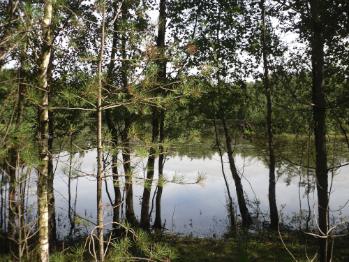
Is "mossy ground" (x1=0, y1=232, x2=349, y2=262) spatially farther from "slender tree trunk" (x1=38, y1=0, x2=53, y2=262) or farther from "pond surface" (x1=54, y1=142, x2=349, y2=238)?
"slender tree trunk" (x1=38, y1=0, x2=53, y2=262)

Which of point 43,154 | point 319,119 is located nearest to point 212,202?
point 319,119

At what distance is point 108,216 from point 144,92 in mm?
15029

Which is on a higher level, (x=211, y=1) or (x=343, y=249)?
(x=211, y=1)

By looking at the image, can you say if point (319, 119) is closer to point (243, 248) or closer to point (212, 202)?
point (243, 248)

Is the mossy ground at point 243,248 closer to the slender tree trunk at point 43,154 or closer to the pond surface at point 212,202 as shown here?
the pond surface at point 212,202

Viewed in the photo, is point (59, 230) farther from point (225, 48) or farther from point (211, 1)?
point (211, 1)

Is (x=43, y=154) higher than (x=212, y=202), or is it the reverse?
(x=43, y=154)

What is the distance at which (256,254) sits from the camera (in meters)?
11.7

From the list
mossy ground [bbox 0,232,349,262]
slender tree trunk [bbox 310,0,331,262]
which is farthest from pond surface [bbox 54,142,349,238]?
slender tree trunk [bbox 310,0,331,262]

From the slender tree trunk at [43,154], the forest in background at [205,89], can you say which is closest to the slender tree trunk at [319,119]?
the forest in background at [205,89]

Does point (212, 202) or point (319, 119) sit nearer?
point (319, 119)

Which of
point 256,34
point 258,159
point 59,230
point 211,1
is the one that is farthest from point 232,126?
point 258,159

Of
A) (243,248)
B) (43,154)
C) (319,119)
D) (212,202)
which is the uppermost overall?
(319,119)

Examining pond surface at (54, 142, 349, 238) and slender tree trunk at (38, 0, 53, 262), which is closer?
slender tree trunk at (38, 0, 53, 262)
